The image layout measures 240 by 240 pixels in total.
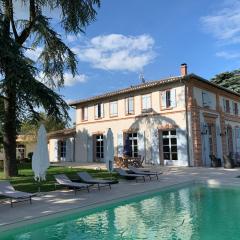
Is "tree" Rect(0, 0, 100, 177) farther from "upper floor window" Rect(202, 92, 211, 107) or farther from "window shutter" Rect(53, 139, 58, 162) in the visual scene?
"window shutter" Rect(53, 139, 58, 162)

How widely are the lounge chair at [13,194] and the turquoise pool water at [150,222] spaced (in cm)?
170

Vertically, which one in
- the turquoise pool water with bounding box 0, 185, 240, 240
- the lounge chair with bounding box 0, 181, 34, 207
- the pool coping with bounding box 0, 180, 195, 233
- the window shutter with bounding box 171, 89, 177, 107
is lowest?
the turquoise pool water with bounding box 0, 185, 240, 240

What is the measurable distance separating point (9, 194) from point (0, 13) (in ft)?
32.8

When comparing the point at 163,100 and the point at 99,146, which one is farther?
the point at 99,146

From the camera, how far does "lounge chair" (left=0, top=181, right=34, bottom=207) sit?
10.0 meters

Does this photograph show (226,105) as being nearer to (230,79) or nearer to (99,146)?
(99,146)

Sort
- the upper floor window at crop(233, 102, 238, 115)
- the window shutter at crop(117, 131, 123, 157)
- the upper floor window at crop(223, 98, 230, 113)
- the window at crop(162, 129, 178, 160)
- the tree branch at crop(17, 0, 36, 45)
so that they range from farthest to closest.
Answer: the upper floor window at crop(233, 102, 238, 115), the upper floor window at crop(223, 98, 230, 113), the window shutter at crop(117, 131, 123, 157), the window at crop(162, 129, 178, 160), the tree branch at crop(17, 0, 36, 45)

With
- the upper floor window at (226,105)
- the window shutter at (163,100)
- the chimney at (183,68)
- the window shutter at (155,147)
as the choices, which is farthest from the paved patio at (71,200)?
the upper floor window at (226,105)

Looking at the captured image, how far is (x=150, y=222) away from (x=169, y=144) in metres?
16.2

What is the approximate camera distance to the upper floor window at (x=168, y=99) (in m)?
24.6

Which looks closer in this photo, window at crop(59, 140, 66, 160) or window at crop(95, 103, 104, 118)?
window at crop(95, 103, 104, 118)

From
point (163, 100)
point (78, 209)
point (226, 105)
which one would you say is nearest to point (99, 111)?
point (163, 100)

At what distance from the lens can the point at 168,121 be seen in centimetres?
2480

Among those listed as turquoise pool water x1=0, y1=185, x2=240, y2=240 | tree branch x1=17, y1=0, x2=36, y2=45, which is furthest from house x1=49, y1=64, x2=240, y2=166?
turquoise pool water x1=0, y1=185, x2=240, y2=240
